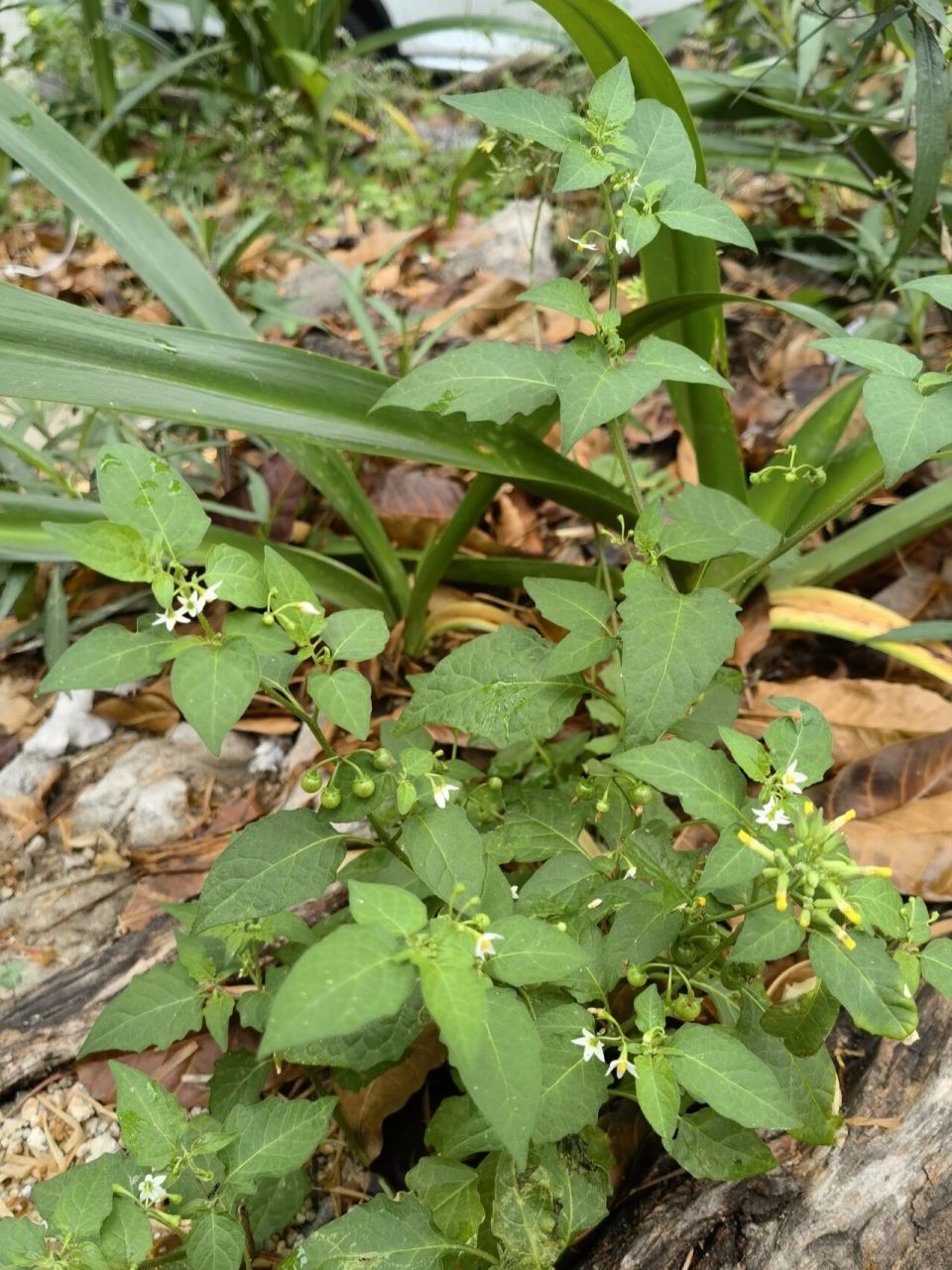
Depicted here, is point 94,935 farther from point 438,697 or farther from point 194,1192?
point 438,697

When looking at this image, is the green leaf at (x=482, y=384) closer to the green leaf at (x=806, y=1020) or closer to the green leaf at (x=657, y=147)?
the green leaf at (x=657, y=147)

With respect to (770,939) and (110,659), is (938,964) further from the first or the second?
(110,659)

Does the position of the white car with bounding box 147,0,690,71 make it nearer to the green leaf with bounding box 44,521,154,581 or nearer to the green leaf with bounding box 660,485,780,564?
the green leaf with bounding box 660,485,780,564

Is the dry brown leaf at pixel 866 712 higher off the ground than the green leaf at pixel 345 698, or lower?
lower

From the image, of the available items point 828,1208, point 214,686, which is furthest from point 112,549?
point 828,1208

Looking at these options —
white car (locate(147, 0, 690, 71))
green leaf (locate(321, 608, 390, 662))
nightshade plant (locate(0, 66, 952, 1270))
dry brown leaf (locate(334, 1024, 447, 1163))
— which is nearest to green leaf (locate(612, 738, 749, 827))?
nightshade plant (locate(0, 66, 952, 1270))

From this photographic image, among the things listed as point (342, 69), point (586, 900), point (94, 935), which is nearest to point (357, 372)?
point (586, 900)

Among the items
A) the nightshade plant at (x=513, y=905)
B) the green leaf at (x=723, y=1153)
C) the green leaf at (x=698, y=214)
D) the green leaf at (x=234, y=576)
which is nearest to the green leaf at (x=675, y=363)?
the nightshade plant at (x=513, y=905)
